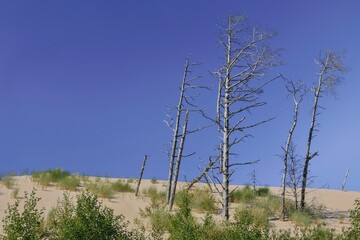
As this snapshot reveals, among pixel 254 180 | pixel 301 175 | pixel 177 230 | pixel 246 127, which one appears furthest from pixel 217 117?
pixel 254 180

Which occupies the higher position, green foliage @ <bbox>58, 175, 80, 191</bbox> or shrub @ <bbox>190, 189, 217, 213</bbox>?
green foliage @ <bbox>58, 175, 80, 191</bbox>

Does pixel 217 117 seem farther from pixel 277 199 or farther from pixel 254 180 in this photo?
pixel 254 180

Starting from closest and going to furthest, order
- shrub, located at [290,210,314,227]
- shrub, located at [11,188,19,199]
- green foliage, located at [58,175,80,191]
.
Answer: shrub, located at [11,188,19,199] < shrub, located at [290,210,314,227] < green foliage, located at [58,175,80,191]

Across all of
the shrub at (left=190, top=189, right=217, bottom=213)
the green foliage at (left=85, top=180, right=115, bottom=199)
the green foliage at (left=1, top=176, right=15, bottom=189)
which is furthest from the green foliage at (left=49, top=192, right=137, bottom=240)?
the green foliage at (left=1, top=176, right=15, bottom=189)

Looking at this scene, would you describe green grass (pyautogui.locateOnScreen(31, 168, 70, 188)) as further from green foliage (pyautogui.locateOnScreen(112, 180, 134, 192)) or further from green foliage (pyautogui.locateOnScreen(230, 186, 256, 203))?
green foliage (pyautogui.locateOnScreen(230, 186, 256, 203))

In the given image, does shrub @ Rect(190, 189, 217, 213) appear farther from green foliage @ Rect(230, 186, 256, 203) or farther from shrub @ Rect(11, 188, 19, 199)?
shrub @ Rect(11, 188, 19, 199)

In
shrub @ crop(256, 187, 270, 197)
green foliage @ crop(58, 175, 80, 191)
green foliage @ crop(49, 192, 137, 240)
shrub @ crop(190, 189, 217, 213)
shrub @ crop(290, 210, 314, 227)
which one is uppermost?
shrub @ crop(256, 187, 270, 197)

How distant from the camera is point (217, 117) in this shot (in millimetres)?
20312

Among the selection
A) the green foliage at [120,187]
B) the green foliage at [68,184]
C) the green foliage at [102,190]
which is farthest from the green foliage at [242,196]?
the green foliage at [68,184]

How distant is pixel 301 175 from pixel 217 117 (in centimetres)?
870

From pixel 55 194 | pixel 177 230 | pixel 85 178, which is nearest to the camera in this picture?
pixel 177 230

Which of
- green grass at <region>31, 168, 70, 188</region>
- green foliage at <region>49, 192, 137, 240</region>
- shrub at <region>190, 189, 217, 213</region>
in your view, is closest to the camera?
green foliage at <region>49, 192, 137, 240</region>

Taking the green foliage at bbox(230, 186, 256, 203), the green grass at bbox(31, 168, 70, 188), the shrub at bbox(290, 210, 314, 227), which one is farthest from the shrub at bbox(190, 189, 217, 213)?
the green grass at bbox(31, 168, 70, 188)

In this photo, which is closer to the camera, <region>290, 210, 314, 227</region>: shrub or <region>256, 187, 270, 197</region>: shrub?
<region>290, 210, 314, 227</region>: shrub
